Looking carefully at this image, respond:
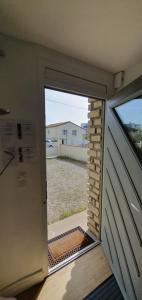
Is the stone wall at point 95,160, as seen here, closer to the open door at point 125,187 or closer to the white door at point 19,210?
the open door at point 125,187

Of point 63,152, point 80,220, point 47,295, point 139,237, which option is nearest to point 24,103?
point 139,237

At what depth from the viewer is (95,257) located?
1.75 m

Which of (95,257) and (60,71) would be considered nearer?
(60,71)

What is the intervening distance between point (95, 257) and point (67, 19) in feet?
→ 7.26

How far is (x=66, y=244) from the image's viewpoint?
1.90m

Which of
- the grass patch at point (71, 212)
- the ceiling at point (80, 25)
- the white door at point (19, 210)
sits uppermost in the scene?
the ceiling at point (80, 25)

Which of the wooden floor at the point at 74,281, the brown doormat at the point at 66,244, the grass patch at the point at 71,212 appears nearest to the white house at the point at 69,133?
the grass patch at the point at 71,212

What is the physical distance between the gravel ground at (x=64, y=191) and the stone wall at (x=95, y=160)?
645 mm

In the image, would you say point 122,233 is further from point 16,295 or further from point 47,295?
point 16,295

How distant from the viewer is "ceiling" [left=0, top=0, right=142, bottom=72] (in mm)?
823

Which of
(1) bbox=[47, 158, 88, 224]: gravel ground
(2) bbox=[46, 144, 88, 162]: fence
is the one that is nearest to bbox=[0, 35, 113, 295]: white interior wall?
(1) bbox=[47, 158, 88, 224]: gravel ground

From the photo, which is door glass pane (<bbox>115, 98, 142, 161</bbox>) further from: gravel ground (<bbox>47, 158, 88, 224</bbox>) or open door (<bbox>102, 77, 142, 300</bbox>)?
gravel ground (<bbox>47, 158, 88, 224</bbox>)

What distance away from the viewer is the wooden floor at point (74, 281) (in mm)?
1346

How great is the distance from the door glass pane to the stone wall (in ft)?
1.53
